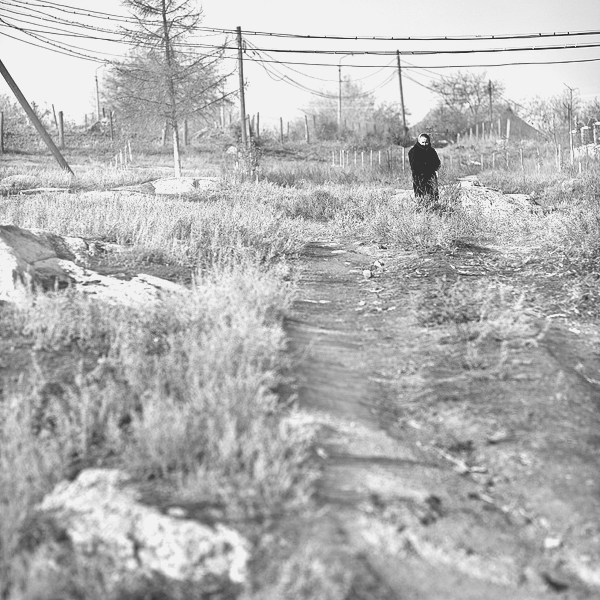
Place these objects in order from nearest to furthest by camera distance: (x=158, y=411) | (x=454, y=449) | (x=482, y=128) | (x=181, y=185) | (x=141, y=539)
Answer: (x=141, y=539)
(x=158, y=411)
(x=454, y=449)
(x=181, y=185)
(x=482, y=128)

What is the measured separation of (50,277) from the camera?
21.9 feet

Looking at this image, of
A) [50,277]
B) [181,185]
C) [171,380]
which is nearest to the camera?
[171,380]

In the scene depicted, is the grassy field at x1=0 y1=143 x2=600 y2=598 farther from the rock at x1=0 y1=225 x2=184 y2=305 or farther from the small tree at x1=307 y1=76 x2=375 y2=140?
the small tree at x1=307 y1=76 x2=375 y2=140

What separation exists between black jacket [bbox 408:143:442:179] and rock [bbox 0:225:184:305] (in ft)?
26.2

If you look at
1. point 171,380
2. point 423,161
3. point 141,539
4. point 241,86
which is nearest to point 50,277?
point 171,380

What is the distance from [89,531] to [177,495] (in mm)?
406

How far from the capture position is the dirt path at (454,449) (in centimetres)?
307

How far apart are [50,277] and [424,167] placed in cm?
902

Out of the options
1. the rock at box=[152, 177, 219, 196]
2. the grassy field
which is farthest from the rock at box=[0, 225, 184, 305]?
the rock at box=[152, 177, 219, 196]

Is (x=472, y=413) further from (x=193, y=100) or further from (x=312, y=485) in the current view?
(x=193, y=100)

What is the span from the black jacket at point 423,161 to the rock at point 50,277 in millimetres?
7993

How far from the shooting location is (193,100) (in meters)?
31.2

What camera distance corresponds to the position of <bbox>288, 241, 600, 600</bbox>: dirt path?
3.07 m

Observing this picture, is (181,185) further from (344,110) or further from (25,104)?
(344,110)
